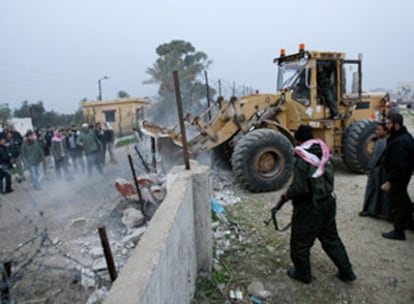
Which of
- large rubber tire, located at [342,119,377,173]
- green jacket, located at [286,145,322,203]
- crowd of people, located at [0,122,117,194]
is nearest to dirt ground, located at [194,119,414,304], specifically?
green jacket, located at [286,145,322,203]

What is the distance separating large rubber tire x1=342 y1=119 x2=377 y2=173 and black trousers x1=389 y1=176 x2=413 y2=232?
10.3 ft

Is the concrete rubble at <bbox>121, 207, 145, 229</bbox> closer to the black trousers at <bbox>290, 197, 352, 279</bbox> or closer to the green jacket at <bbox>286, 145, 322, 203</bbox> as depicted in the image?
the black trousers at <bbox>290, 197, 352, 279</bbox>

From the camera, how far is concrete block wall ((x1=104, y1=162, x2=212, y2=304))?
1270 millimetres

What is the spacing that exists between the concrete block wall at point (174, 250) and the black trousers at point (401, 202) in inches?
94.5

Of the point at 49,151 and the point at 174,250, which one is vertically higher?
the point at 174,250

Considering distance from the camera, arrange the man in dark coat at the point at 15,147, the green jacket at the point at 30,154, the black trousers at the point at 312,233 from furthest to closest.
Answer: the man in dark coat at the point at 15,147
the green jacket at the point at 30,154
the black trousers at the point at 312,233

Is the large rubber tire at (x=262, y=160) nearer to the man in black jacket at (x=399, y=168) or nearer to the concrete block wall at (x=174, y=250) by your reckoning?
the man in black jacket at (x=399, y=168)

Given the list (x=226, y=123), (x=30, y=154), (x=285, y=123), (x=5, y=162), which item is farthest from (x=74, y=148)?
(x=285, y=123)

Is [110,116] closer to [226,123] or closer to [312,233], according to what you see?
[226,123]

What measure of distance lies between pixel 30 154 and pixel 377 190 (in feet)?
24.9

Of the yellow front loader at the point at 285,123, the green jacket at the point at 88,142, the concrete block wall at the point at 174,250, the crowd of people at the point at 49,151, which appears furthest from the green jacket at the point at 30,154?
the concrete block wall at the point at 174,250

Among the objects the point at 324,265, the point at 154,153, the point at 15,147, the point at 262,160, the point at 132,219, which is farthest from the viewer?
the point at 15,147

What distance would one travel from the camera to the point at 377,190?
4355 millimetres

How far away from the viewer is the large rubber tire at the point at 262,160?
566 cm
